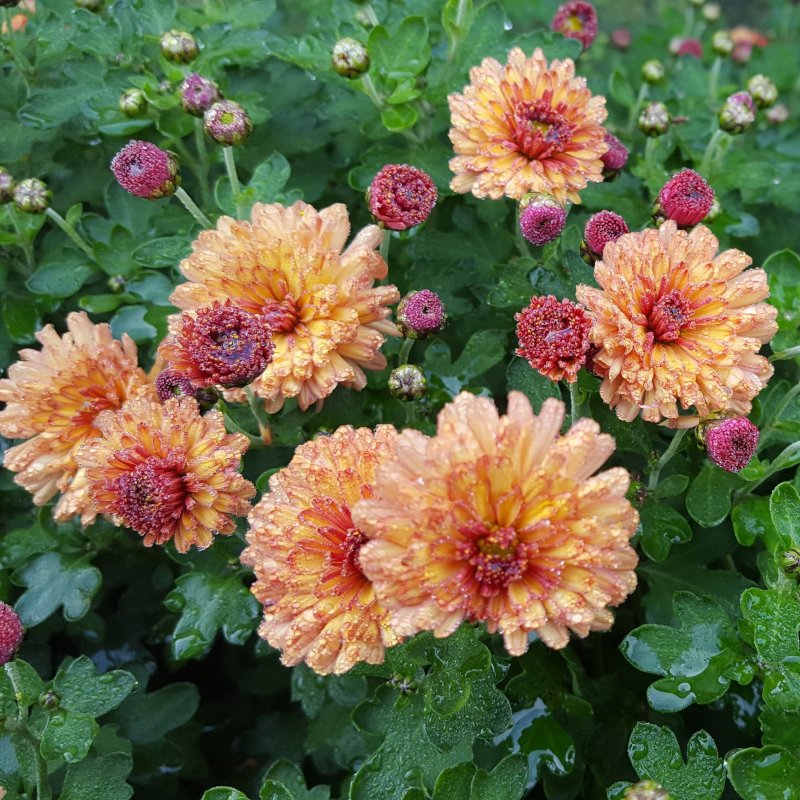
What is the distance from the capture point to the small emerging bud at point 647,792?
3.55ft

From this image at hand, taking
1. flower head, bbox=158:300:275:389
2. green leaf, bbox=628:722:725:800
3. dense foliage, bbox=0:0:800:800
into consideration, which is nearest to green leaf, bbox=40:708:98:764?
dense foliage, bbox=0:0:800:800

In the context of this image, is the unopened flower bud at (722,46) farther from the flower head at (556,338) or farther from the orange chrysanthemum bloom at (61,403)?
the orange chrysanthemum bloom at (61,403)

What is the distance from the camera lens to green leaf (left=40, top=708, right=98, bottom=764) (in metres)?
1.29

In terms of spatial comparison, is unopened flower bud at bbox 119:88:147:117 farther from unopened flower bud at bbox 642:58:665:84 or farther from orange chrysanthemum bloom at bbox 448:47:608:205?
unopened flower bud at bbox 642:58:665:84

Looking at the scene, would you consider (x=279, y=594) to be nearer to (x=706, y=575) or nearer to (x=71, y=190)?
(x=706, y=575)

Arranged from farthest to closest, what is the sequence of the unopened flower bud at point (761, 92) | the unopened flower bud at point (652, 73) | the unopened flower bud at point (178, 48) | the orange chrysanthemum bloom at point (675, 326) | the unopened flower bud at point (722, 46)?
the unopened flower bud at point (722, 46) < the unopened flower bud at point (652, 73) < the unopened flower bud at point (761, 92) < the unopened flower bud at point (178, 48) < the orange chrysanthemum bloom at point (675, 326)

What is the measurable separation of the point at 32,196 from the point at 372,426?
2.63ft

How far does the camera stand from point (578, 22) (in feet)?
6.95

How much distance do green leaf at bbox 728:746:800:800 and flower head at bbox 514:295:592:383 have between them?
0.58 m

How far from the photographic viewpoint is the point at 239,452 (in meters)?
1.31

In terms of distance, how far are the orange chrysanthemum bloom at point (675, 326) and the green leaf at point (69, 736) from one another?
37.7 inches

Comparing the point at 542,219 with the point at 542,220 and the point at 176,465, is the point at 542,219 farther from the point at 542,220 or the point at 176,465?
the point at 176,465

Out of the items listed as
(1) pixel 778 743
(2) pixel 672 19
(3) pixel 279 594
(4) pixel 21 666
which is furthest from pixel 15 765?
(2) pixel 672 19

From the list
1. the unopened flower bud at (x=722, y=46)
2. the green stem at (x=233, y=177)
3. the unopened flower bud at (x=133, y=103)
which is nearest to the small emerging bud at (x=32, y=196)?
the unopened flower bud at (x=133, y=103)
